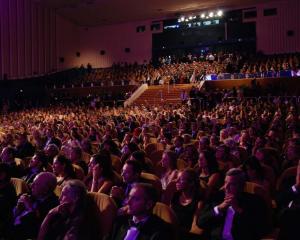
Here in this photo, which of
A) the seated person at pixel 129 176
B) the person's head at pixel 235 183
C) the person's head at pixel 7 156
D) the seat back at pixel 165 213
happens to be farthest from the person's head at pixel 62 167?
the person's head at pixel 235 183

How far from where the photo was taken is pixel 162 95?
21078mm

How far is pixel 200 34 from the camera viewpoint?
88.9 ft

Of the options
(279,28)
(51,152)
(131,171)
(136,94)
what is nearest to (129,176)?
(131,171)

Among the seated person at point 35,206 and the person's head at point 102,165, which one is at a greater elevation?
the person's head at point 102,165

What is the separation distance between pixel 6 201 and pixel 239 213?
2.21 meters

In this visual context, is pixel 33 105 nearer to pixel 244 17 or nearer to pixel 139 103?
pixel 139 103

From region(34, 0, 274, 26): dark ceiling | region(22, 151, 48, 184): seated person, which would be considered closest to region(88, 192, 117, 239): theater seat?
region(22, 151, 48, 184): seated person

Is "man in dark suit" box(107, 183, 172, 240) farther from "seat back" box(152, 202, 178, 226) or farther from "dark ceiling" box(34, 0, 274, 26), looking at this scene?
"dark ceiling" box(34, 0, 274, 26)

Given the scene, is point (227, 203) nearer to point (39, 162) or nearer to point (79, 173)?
point (79, 173)

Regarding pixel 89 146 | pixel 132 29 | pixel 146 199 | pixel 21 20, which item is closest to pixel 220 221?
pixel 146 199

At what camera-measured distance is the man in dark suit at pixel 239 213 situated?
2889 mm

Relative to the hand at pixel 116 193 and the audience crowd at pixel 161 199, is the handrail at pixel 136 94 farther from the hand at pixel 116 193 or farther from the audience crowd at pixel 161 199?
the hand at pixel 116 193

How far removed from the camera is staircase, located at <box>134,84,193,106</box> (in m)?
20.1

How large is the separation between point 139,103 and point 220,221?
17.9m
